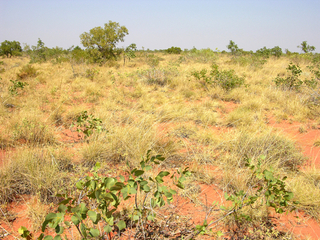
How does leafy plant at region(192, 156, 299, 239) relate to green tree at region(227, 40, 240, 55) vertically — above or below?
below

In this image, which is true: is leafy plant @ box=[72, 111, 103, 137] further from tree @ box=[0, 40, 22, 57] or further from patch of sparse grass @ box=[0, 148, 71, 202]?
tree @ box=[0, 40, 22, 57]

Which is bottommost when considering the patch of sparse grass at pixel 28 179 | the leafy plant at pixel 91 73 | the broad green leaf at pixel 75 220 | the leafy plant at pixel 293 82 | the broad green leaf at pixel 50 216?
the patch of sparse grass at pixel 28 179

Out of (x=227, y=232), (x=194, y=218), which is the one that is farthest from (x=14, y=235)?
(x=227, y=232)

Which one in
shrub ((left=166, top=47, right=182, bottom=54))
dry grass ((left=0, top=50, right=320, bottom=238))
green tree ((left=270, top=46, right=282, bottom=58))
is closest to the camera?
dry grass ((left=0, top=50, right=320, bottom=238))

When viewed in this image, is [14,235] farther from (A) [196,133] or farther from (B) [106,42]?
(B) [106,42]

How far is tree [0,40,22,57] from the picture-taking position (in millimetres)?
21000

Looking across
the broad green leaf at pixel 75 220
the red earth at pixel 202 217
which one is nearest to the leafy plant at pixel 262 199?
the red earth at pixel 202 217

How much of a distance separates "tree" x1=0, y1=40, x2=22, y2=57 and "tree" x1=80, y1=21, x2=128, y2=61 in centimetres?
1632

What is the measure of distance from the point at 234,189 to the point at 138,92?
4612mm

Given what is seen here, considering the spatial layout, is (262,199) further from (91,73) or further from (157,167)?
(91,73)

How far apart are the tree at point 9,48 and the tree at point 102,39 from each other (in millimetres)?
16325

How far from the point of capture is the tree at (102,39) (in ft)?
36.7

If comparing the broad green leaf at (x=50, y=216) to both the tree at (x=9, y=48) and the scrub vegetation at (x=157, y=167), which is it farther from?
the tree at (x=9, y=48)

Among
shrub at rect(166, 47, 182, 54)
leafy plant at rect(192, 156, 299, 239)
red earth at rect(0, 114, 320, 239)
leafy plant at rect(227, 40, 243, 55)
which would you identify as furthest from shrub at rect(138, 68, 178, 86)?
shrub at rect(166, 47, 182, 54)
